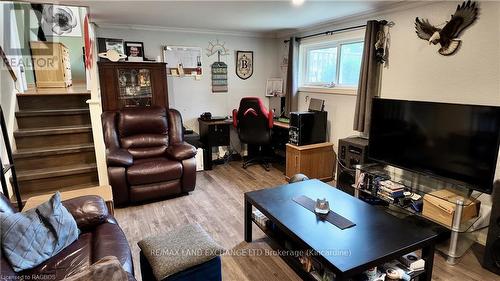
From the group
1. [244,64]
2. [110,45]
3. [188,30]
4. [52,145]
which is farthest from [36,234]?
[244,64]

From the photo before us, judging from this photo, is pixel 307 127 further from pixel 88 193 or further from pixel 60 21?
pixel 60 21

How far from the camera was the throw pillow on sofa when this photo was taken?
1438mm

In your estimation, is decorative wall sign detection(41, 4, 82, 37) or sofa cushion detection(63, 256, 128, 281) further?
decorative wall sign detection(41, 4, 82, 37)

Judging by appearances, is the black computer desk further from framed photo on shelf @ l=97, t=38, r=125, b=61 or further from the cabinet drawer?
framed photo on shelf @ l=97, t=38, r=125, b=61

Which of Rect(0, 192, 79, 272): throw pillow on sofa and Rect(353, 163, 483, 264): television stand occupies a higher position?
Rect(0, 192, 79, 272): throw pillow on sofa

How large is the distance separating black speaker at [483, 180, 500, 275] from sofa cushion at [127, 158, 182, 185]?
283 cm

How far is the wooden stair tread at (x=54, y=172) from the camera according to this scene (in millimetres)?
3152

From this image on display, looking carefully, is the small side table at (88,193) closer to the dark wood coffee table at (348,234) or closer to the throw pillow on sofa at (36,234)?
the throw pillow on sofa at (36,234)

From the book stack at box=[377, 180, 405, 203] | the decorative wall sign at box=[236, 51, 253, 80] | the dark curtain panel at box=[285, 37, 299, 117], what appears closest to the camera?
the book stack at box=[377, 180, 405, 203]

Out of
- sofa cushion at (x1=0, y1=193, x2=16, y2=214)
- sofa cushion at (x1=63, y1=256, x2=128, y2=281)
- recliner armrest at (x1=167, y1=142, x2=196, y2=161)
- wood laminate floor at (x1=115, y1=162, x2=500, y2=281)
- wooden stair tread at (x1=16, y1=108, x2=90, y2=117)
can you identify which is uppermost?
wooden stair tread at (x1=16, y1=108, x2=90, y2=117)

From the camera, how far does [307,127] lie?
3.87 meters

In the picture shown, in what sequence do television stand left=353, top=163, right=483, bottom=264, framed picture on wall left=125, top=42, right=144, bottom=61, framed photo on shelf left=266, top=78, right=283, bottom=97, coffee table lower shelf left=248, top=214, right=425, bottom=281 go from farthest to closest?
1. framed photo on shelf left=266, top=78, right=283, bottom=97
2. framed picture on wall left=125, top=42, right=144, bottom=61
3. television stand left=353, top=163, right=483, bottom=264
4. coffee table lower shelf left=248, top=214, right=425, bottom=281

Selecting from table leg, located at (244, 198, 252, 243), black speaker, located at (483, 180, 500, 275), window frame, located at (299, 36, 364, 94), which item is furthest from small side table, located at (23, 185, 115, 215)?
window frame, located at (299, 36, 364, 94)

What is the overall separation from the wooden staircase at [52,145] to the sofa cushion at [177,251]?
2254mm
